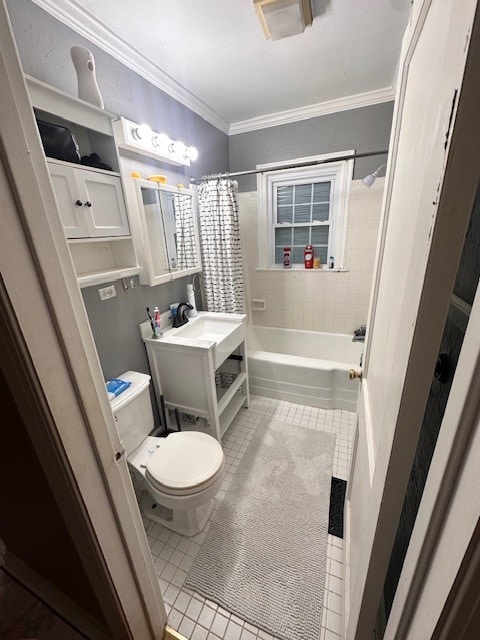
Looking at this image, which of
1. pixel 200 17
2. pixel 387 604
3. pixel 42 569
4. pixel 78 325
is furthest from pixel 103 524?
pixel 200 17

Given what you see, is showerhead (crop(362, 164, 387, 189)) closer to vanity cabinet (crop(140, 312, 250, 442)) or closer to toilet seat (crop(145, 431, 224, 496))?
vanity cabinet (crop(140, 312, 250, 442))

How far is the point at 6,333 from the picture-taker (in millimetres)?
465

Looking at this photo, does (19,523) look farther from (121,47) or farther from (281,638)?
(121,47)

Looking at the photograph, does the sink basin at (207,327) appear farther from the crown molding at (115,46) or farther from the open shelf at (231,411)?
the crown molding at (115,46)

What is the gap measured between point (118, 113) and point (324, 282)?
2.16 meters

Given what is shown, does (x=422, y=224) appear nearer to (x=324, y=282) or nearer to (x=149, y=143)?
(x=149, y=143)

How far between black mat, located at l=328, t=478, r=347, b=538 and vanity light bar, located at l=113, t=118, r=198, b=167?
2.37m

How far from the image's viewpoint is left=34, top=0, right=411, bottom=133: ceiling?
1.23 meters

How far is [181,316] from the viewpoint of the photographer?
6.47 feet

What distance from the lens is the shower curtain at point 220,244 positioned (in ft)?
7.07

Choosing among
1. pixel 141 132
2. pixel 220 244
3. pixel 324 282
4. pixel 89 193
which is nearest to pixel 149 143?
pixel 141 132

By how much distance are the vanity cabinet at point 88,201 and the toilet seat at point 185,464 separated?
1.17m

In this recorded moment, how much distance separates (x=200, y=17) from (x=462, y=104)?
5.44ft

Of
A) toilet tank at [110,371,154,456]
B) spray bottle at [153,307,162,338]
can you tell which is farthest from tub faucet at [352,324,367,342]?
toilet tank at [110,371,154,456]
